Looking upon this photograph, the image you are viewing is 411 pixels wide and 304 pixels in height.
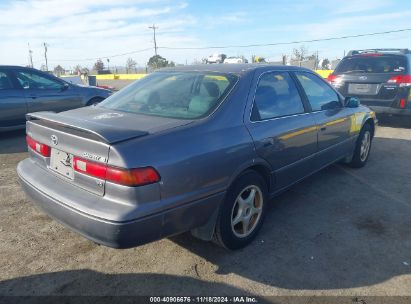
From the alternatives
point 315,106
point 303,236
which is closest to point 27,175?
point 303,236

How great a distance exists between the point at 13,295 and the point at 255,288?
1724 millimetres

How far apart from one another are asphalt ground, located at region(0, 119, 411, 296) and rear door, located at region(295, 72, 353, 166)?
0.64 meters

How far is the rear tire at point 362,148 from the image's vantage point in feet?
16.4

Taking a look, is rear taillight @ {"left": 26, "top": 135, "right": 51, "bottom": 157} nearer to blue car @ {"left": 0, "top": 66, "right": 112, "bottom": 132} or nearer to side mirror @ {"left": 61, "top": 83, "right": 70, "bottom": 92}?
blue car @ {"left": 0, "top": 66, "right": 112, "bottom": 132}

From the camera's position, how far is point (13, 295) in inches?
94.3

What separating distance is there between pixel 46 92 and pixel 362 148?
623 centimetres

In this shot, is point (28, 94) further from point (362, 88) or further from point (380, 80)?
point (380, 80)

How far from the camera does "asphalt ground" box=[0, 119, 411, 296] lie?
2.49 metres

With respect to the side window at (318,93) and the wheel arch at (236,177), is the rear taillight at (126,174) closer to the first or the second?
the wheel arch at (236,177)

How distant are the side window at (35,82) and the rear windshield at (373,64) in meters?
6.51

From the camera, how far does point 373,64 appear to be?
7.63m

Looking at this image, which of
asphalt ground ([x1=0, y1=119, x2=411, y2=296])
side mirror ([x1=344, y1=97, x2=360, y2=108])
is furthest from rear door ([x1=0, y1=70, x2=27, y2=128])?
side mirror ([x1=344, y1=97, x2=360, y2=108])

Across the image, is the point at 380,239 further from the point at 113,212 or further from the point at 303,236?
the point at 113,212

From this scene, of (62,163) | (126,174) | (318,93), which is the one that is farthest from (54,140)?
(318,93)
